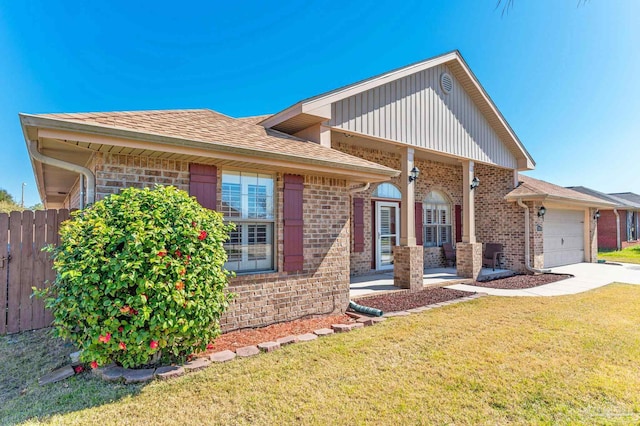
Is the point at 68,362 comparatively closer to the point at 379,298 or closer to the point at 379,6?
the point at 379,298

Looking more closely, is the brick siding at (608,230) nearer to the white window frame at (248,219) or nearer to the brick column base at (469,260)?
the brick column base at (469,260)

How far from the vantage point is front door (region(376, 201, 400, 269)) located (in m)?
10.5

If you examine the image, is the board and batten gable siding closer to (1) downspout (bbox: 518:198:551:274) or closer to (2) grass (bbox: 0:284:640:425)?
(1) downspout (bbox: 518:198:551:274)

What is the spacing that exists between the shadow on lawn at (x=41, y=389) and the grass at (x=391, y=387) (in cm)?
2

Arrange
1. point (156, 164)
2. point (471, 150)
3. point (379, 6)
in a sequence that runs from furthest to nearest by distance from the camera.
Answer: point (471, 150) < point (379, 6) < point (156, 164)

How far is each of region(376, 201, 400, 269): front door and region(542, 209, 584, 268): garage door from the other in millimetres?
6421

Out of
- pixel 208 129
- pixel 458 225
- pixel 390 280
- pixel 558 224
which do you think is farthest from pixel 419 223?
pixel 208 129

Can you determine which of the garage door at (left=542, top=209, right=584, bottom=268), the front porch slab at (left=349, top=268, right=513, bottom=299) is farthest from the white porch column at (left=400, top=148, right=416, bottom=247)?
the garage door at (left=542, top=209, right=584, bottom=268)

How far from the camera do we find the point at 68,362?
3896 mm

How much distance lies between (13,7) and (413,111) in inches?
538

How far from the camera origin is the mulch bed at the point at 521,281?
30.2 ft

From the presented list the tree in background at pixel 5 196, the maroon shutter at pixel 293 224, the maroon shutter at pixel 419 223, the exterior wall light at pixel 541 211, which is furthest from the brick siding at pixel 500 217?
the tree in background at pixel 5 196

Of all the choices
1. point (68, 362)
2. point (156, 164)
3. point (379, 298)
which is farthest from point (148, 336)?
point (379, 298)

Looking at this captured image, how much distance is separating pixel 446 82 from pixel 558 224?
8.86m
